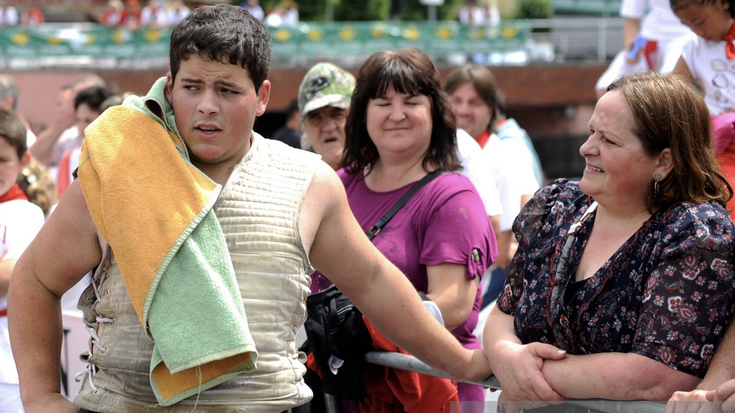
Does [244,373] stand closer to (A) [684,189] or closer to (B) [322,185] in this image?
(B) [322,185]

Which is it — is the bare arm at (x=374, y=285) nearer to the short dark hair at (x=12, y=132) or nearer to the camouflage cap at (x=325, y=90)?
the camouflage cap at (x=325, y=90)

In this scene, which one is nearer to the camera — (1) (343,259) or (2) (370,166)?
(1) (343,259)

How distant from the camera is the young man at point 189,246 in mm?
1981

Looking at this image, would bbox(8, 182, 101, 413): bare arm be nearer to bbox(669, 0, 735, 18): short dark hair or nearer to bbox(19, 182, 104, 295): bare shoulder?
bbox(19, 182, 104, 295): bare shoulder

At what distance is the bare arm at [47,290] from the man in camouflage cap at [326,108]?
2265 mm

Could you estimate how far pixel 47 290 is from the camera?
222cm

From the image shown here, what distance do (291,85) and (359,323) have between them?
18103 millimetres

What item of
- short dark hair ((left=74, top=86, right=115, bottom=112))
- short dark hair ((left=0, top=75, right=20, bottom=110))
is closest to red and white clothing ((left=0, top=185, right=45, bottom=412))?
short dark hair ((left=74, top=86, right=115, bottom=112))

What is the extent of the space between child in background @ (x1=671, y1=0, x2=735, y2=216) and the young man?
6.70 ft

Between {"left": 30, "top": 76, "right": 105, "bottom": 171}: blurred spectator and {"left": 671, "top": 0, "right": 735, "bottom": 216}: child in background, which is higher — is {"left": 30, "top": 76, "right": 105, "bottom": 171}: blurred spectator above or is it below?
below

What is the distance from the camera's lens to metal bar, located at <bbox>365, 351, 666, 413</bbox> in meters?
2.09

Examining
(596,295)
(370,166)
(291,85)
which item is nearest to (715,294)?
(596,295)

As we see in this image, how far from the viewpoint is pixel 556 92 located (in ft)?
72.6

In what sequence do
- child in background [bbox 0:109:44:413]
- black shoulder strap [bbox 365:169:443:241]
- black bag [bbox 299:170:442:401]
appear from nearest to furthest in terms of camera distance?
1. black bag [bbox 299:170:442:401]
2. black shoulder strap [bbox 365:169:443:241]
3. child in background [bbox 0:109:44:413]
